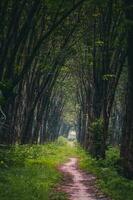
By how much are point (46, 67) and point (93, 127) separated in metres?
4.92

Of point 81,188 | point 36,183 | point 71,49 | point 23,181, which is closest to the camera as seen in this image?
point 23,181

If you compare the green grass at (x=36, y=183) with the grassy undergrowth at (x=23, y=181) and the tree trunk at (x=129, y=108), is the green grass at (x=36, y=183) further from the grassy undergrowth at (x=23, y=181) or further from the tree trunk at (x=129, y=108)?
the tree trunk at (x=129, y=108)

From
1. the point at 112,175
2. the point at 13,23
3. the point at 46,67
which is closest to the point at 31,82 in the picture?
the point at 46,67

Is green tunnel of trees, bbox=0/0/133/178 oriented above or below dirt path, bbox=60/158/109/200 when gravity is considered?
above

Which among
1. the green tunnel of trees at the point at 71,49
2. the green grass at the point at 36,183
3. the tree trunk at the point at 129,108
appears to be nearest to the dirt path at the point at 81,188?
the green grass at the point at 36,183

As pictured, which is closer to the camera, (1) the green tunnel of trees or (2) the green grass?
(2) the green grass

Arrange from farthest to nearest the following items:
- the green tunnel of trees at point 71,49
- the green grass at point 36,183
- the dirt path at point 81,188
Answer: the green tunnel of trees at point 71,49, the dirt path at point 81,188, the green grass at point 36,183

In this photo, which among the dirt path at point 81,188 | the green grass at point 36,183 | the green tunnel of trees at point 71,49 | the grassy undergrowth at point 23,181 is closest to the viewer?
the grassy undergrowth at point 23,181

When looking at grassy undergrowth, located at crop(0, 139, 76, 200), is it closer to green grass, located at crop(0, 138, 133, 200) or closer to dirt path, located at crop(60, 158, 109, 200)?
green grass, located at crop(0, 138, 133, 200)

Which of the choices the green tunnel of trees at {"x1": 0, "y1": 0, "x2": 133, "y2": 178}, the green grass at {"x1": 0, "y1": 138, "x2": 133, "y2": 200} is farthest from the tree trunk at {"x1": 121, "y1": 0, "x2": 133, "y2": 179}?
the green grass at {"x1": 0, "y1": 138, "x2": 133, "y2": 200}

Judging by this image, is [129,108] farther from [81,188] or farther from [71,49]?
[71,49]

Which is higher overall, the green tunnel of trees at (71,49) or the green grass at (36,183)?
the green tunnel of trees at (71,49)

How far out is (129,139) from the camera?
20406 mm

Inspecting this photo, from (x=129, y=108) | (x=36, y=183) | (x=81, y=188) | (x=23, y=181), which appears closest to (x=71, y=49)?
(x=129, y=108)
